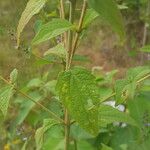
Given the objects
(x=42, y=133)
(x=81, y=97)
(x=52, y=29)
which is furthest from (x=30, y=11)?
(x=42, y=133)

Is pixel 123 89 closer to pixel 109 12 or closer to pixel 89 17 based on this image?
pixel 89 17

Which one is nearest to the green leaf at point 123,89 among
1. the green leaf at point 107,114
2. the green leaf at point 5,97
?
the green leaf at point 107,114

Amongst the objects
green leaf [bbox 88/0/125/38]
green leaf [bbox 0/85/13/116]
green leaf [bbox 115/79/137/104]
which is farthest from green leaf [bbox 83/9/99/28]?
green leaf [bbox 88/0/125/38]

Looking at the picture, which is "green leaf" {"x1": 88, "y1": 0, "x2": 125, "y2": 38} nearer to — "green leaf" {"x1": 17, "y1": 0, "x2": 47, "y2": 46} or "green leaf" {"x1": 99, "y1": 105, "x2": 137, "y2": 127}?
"green leaf" {"x1": 17, "y1": 0, "x2": 47, "y2": 46}

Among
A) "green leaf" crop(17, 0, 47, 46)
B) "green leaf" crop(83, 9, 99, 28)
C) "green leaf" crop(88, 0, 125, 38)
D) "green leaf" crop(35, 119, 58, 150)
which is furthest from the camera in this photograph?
"green leaf" crop(35, 119, 58, 150)

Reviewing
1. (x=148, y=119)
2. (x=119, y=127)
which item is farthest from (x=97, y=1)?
(x=119, y=127)

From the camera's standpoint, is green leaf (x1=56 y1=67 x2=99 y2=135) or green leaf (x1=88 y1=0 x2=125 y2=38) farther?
green leaf (x1=56 y1=67 x2=99 y2=135)

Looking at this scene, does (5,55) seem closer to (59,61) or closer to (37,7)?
(59,61)

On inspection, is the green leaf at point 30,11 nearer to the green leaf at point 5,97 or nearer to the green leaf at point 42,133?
the green leaf at point 5,97
